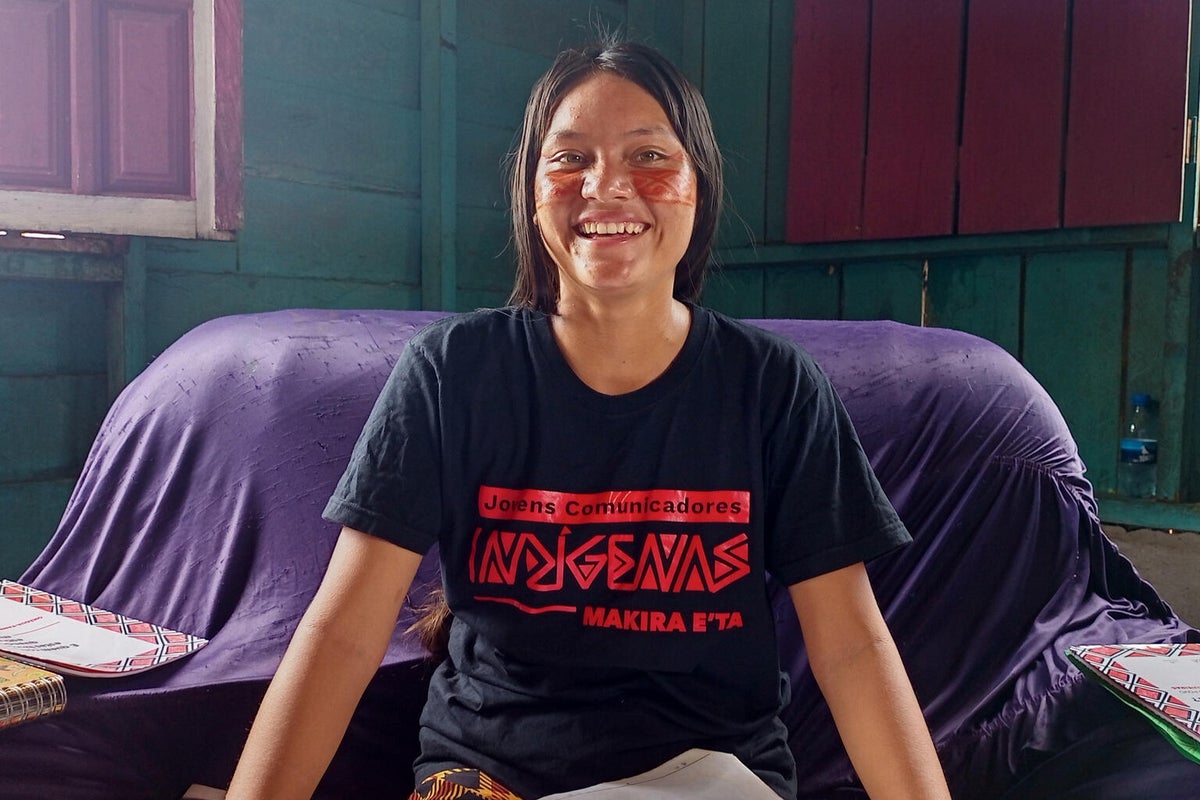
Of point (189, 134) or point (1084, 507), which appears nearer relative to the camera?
point (1084, 507)

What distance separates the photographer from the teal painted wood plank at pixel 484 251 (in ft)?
9.79

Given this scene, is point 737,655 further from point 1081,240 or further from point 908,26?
point 908,26

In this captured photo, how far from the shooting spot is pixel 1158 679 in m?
1.02

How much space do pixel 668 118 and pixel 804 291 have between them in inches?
92.0

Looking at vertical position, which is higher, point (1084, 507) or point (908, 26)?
point (908, 26)

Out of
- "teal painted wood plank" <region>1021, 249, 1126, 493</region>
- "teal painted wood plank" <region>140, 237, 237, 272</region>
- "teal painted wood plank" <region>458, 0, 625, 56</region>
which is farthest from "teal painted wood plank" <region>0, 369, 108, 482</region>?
"teal painted wood plank" <region>1021, 249, 1126, 493</region>

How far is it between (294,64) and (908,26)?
177 cm

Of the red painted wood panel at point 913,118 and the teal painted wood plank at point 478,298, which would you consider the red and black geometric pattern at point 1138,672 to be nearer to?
the red painted wood panel at point 913,118

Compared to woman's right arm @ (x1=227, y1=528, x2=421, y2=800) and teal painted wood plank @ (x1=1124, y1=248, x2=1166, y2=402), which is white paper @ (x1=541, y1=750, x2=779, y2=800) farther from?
teal painted wood plank @ (x1=1124, y1=248, x2=1166, y2=402)

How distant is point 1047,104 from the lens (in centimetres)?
268

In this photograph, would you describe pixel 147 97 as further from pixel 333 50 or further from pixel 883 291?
pixel 883 291

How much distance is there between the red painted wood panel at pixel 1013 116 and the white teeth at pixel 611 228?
2.12 meters

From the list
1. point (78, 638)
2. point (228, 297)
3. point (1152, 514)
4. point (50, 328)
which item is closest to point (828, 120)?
point (1152, 514)

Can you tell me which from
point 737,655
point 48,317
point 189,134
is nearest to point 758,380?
point 737,655
